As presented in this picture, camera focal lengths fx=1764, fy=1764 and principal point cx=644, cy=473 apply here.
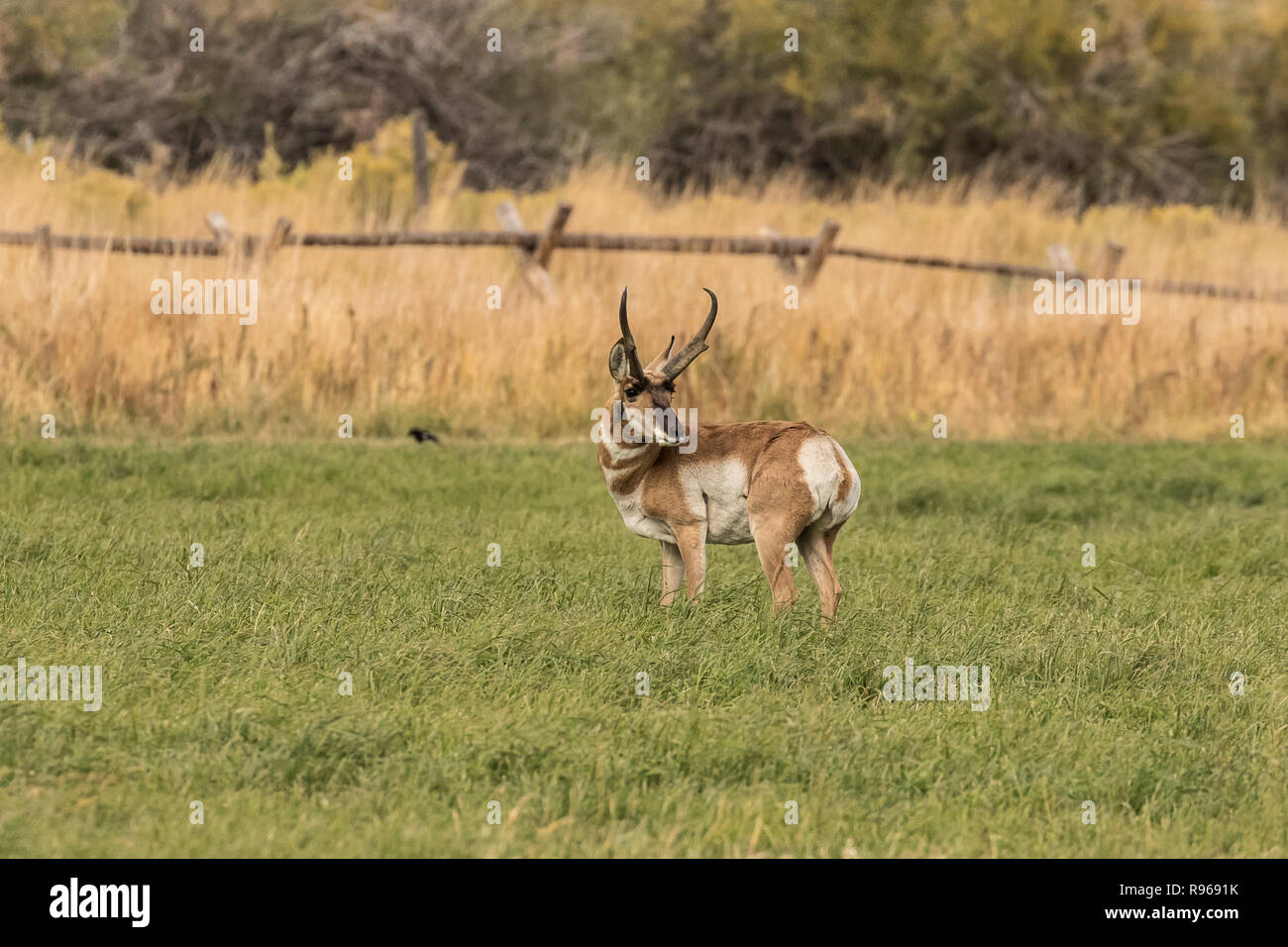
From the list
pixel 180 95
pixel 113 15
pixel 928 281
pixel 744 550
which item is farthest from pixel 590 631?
pixel 113 15

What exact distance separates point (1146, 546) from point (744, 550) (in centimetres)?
240

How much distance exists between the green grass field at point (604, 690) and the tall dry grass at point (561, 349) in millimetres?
3411

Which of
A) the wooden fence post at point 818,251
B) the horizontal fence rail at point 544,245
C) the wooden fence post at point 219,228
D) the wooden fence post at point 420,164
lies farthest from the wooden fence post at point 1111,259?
the wooden fence post at point 219,228

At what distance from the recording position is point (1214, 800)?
555 centimetres

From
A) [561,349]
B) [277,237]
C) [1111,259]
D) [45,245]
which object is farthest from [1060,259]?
[45,245]

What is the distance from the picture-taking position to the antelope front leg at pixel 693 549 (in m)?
7.68

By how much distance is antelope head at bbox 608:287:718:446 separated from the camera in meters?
7.39

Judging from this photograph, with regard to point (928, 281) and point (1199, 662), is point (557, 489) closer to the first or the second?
point (1199, 662)

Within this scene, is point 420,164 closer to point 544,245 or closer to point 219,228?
point 544,245

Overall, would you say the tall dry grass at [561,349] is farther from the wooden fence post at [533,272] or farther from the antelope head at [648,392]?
the antelope head at [648,392]

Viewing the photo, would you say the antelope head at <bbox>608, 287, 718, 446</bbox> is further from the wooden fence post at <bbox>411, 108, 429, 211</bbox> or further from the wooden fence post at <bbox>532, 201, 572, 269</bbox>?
the wooden fence post at <bbox>411, 108, 429, 211</bbox>

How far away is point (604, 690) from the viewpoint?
21.5 ft

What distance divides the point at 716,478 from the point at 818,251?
37.2ft
